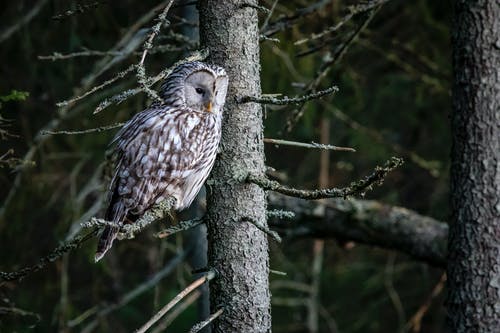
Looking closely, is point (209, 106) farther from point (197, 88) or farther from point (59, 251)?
point (59, 251)

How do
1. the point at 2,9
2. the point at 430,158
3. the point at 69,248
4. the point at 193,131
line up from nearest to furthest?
the point at 69,248 < the point at 193,131 < the point at 2,9 < the point at 430,158

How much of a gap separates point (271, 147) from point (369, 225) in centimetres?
244

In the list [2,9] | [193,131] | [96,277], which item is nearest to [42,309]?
[96,277]

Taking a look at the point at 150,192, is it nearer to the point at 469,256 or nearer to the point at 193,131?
the point at 193,131

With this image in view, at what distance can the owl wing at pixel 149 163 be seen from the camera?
3957mm

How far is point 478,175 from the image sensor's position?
157 inches

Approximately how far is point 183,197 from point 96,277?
2918 millimetres

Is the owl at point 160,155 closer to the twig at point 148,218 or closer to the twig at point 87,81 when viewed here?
the twig at point 148,218

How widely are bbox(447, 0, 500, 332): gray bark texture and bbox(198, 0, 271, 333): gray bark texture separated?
1.24 metres

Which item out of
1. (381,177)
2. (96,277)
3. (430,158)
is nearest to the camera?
(381,177)

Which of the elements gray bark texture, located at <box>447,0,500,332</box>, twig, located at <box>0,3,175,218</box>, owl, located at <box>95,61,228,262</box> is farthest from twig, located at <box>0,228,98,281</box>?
gray bark texture, located at <box>447,0,500,332</box>

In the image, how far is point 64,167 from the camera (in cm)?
698

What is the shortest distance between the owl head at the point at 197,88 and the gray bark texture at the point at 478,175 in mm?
1318

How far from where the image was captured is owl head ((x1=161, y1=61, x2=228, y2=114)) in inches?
141
